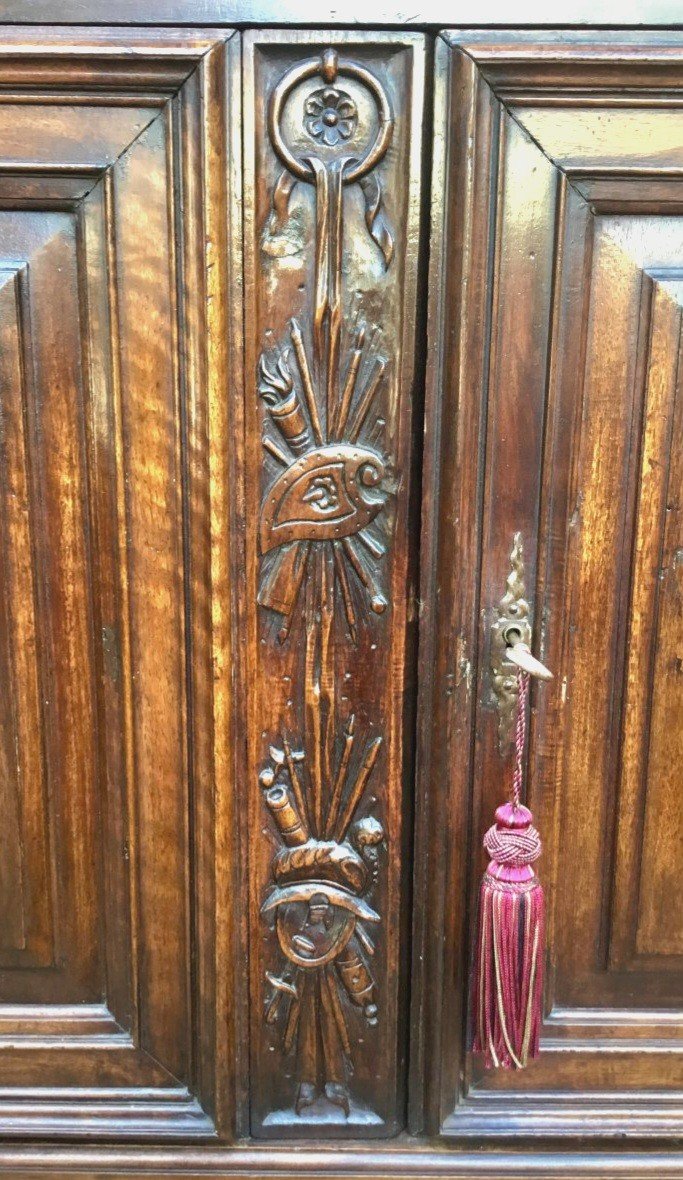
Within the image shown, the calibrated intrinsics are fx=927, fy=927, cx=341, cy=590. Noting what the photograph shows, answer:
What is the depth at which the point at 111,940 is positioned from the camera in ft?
2.64

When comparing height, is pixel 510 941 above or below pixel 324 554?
below

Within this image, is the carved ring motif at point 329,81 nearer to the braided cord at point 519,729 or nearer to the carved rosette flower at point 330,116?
the carved rosette flower at point 330,116

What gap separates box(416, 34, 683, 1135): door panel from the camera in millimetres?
689

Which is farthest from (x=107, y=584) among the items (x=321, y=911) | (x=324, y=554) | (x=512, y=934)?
(x=512, y=934)

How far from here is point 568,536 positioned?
746 mm

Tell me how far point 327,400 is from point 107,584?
0.76 ft

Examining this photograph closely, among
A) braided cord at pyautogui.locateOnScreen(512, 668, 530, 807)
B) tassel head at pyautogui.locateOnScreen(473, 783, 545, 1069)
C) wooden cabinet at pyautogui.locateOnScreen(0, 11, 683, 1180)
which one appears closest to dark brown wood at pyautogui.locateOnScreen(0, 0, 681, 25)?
wooden cabinet at pyautogui.locateOnScreen(0, 11, 683, 1180)

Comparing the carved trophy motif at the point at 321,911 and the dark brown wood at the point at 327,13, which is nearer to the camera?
the dark brown wood at the point at 327,13

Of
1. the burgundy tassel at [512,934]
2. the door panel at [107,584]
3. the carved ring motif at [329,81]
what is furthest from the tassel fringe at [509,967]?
the carved ring motif at [329,81]

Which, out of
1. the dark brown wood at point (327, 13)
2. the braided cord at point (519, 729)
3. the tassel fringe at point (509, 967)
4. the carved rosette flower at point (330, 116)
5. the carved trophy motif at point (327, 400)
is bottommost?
the tassel fringe at point (509, 967)

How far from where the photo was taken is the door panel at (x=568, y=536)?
0.69m

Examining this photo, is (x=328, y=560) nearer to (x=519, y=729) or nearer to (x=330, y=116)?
(x=519, y=729)

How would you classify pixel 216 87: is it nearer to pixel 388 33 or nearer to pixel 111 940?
pixel 388 33

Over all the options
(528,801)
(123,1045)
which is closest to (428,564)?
(528,801)
